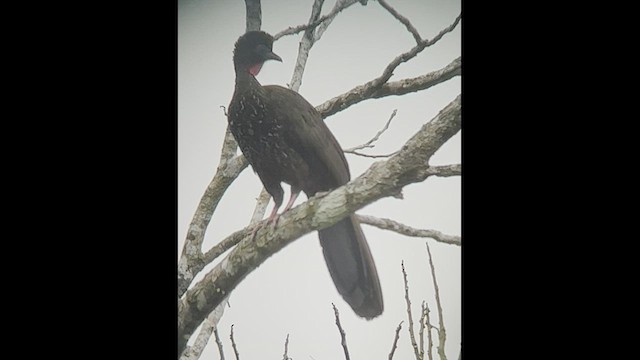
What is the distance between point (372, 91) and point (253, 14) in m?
0.38

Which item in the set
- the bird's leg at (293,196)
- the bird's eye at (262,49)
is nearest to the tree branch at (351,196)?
the bird's leg at (293,196)

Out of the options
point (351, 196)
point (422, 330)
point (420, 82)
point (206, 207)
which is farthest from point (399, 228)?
point (206, 207)

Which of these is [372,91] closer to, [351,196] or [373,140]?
[373,140]

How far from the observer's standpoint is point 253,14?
6.15 ft

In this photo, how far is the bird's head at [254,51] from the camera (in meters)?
1.86

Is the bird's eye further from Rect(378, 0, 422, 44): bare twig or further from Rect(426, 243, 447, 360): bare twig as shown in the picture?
Rect(426, 243, 447, 360): bare twig

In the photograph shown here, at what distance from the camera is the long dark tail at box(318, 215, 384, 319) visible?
5.92ft

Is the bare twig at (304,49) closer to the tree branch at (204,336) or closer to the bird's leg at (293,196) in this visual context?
the bird's leg at (293,196)

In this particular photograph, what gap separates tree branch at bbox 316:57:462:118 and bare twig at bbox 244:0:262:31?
28cm

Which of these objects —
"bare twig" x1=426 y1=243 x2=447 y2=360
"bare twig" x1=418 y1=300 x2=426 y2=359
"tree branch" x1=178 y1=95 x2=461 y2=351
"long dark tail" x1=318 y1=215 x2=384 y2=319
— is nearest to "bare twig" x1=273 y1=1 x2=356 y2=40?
"tree branch" x1=178 y1=95 x2=461 y2=351
